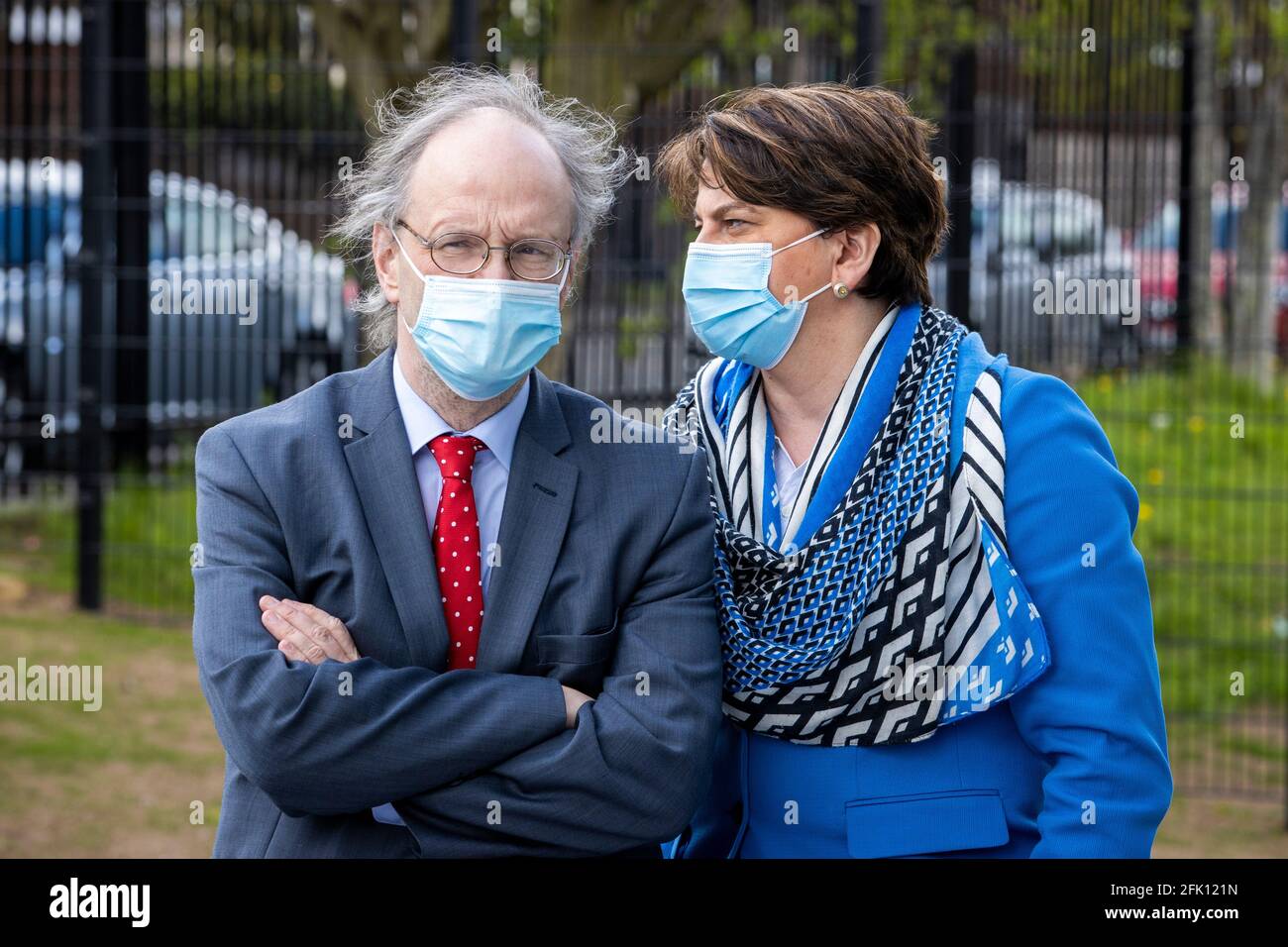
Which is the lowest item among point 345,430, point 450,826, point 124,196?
point 450,826

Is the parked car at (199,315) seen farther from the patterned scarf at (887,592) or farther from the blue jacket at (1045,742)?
the blue jacket at (1045,742)

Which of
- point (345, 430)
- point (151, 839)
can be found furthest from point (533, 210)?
point (151, 839)

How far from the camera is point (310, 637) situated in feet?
8.11

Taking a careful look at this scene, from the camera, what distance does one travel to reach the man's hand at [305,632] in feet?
8.09

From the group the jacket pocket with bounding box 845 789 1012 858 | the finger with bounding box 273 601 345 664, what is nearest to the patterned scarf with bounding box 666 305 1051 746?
the jacket pocket with bounding box 845 789 1012 858

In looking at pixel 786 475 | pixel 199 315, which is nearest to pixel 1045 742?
pixel 786 475

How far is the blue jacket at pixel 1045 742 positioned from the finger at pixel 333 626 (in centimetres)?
76

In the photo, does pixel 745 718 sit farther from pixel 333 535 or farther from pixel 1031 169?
pixel 1031 169

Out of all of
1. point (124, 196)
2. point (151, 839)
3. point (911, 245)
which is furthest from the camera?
point (124, 196)

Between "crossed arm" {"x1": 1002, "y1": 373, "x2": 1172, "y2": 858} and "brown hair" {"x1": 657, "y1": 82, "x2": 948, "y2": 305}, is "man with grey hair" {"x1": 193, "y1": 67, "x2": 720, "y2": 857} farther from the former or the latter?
"crossed arm" {"x1": 1002, "y1": 373, "x2": 1172, "y2": 858}

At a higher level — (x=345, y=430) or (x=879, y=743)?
(x=345, y=430)

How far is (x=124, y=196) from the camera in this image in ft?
28.5

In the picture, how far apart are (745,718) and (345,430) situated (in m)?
0.85

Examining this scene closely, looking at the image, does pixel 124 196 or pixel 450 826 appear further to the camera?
pixel 124 196
